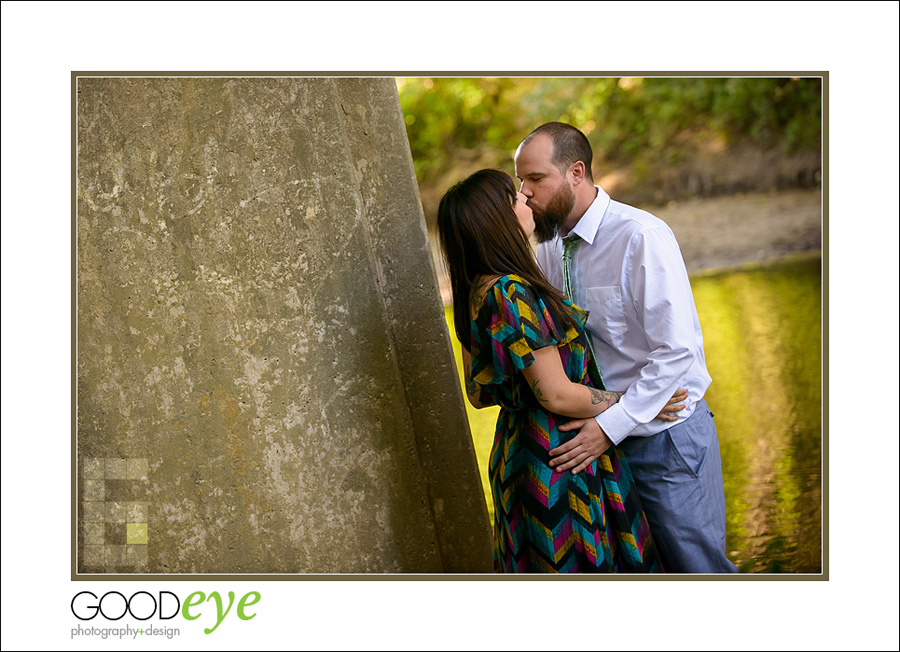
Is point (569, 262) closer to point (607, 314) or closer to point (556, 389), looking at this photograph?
point (607, 314)

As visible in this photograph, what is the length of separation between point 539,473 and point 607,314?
0.47 m

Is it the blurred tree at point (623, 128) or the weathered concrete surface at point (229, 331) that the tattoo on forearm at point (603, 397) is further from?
the blurred tree at point (623, 128)

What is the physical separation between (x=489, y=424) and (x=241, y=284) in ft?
10.5

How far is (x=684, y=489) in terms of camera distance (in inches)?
73.2

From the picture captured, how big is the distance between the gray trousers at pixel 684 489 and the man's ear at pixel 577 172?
67 centimetres

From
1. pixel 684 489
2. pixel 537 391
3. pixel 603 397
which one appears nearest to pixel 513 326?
pixel 537 391

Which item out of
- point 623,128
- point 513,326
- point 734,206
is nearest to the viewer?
point 513,326

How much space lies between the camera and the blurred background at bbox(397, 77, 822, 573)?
3145 millimetres

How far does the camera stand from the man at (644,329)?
1761mm

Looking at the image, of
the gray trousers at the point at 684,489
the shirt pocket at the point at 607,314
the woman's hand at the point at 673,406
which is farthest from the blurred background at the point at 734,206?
the shirt pocket at the point at 607,314

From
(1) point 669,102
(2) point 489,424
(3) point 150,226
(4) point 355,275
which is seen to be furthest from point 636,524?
(1) point 669,102

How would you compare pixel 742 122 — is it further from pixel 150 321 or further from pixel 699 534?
pixel 150 321

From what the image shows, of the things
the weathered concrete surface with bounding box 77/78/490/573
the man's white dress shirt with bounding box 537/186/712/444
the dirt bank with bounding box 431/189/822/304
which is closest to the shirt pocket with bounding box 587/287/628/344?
the man's white dress shirt with bounding box 537/186/712/444

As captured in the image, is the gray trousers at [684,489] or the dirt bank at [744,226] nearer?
the gray trousers at [684,489]
